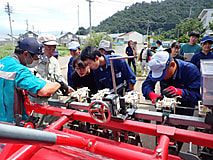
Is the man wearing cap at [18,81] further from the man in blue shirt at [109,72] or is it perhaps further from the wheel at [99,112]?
the man in blue shirt at [109,72]

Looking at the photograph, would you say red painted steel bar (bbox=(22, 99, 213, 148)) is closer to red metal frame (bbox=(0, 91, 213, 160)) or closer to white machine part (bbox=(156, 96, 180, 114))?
red metal frame (bbox=(0, 91, 213, 160))

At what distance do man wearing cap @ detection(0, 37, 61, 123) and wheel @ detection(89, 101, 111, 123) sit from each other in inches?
23.9

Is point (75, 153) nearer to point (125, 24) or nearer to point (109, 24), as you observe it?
point (125, 24)

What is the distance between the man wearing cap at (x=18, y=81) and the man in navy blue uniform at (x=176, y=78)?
1123 millimetres

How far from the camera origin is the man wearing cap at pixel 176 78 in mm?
1655

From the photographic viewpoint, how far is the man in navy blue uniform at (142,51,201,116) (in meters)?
1.66

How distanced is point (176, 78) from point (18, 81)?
182cm

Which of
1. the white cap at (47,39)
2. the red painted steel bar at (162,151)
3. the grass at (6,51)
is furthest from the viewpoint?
the grass at (6,51)

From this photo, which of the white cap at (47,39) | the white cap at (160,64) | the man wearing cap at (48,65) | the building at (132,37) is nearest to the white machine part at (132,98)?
the white cap at (160,64)

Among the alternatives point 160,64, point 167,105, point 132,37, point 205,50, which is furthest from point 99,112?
point 132,37

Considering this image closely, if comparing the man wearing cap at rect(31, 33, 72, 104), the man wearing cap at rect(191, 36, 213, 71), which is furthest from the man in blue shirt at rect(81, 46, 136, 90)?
the man wearing cap at rect(191, 36, 213, 71)

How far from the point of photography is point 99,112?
1286mm

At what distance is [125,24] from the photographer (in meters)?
85.1

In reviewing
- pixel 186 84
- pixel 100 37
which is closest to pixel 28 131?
pixel 186 84
